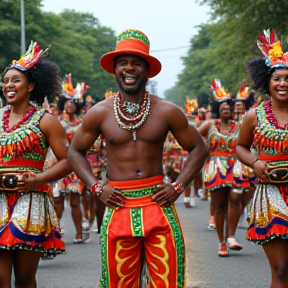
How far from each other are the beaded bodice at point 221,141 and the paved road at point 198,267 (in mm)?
→ 1370

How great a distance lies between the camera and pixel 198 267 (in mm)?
9625

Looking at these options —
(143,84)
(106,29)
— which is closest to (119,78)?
(143,84)

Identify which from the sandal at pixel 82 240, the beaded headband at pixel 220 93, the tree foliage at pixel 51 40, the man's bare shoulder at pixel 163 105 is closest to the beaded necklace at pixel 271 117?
the man's bare shoulder at pixel 163 105

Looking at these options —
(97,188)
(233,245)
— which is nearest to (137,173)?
(97,188)

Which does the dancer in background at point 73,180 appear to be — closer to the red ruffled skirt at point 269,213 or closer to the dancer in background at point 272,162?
the dancer in background at point 272,162

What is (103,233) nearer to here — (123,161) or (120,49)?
(123,161)

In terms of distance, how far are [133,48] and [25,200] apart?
150cm

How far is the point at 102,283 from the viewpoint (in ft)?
18.1

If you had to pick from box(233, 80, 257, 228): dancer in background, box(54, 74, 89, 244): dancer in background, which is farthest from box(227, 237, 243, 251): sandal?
box(54, 74, 89, 244): dancer in background

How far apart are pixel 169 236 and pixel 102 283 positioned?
58cm

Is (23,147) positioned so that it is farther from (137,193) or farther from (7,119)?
(137,193)

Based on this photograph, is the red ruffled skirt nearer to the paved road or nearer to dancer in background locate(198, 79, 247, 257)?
the paved road

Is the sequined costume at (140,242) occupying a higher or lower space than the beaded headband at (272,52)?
lower

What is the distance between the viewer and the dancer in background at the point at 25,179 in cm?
604
